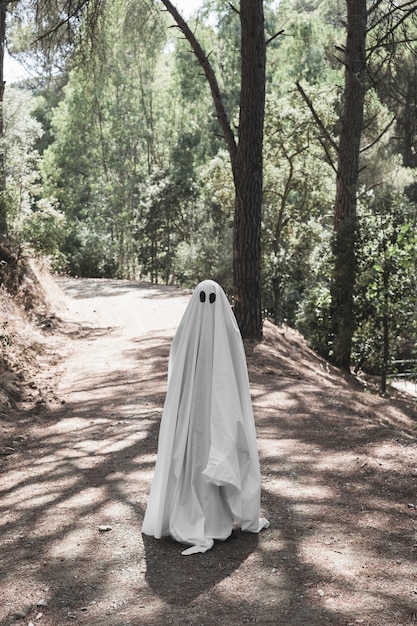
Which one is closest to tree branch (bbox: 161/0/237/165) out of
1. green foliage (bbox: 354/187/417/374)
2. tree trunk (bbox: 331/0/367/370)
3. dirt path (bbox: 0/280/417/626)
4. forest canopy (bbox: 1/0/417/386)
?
forest canopy (bbox: 1/0/417/386)

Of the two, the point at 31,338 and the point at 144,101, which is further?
the point at 144,101

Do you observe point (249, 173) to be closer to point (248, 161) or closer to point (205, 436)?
point (248, 161)

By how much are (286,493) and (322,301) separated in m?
10.6

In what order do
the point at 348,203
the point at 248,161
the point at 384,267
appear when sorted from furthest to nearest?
the point at 348,203, the point at 384,267, the point at 248,161

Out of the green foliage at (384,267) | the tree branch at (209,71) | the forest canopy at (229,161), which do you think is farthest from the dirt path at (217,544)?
the green foliage at (384,267)

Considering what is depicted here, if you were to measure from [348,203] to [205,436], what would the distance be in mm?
11264

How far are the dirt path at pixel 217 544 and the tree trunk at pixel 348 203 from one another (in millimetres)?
5063

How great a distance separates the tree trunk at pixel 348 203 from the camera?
47.1ft

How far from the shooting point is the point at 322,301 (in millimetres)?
15906

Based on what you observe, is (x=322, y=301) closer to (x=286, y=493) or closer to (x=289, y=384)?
(x=289, y=384)

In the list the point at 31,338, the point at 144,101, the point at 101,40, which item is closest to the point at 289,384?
the point at 31,338

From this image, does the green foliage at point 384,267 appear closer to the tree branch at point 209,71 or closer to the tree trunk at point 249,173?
the tree trunk at point 249,173

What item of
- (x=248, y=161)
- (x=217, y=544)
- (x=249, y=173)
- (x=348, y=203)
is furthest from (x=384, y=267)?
(x=217, y=544)

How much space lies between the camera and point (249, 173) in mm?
11781
